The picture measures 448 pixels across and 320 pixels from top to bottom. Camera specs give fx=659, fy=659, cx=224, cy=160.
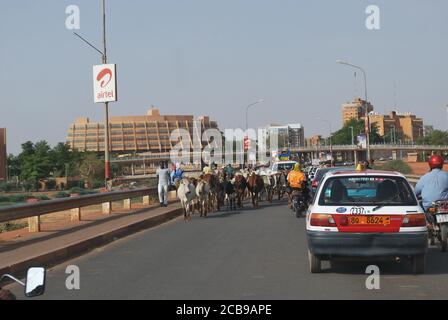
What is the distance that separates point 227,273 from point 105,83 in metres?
21.7

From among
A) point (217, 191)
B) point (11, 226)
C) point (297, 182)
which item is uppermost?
point (297, 182)

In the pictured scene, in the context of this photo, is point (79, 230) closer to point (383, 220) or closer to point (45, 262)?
point (45, 262)

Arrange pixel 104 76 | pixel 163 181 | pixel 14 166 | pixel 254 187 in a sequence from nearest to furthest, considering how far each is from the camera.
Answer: pixel 163 181 → pixel 254 187 → pixel 104 76 → pixel 14 166

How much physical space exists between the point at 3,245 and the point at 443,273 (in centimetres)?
939

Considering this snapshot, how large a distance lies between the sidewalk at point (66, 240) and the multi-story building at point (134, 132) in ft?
497

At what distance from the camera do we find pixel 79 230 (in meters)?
17.8

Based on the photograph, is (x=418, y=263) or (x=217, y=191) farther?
(x=217, y=191)

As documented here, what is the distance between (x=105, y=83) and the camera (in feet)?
102

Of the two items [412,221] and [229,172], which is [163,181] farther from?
[412,221]

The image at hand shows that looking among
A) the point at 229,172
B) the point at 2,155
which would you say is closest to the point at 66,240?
the point at 229,172

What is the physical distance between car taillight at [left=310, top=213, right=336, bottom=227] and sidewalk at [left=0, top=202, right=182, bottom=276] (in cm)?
517

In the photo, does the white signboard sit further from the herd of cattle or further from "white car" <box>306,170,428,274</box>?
"white car" <box>306,170,428,274</box>

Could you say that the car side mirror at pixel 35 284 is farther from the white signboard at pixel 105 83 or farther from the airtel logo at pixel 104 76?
the airtel logo at pixel 104 76
